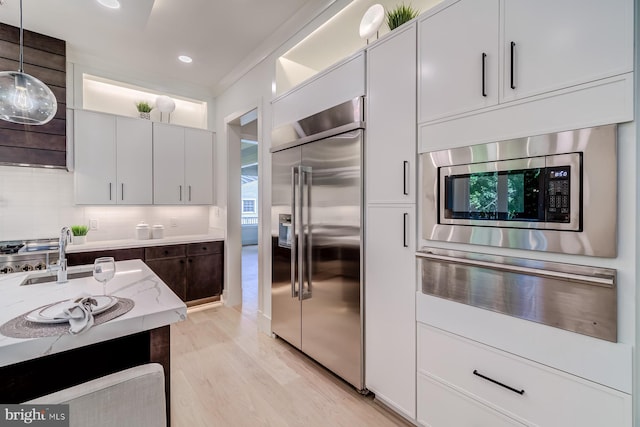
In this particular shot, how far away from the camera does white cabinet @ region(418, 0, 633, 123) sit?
110 cm

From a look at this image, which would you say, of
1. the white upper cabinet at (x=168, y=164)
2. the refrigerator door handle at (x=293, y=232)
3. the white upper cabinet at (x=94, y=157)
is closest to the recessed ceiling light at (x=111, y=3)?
the white upper cabinet at (x=94, y=157)

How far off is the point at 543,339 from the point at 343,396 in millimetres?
1383

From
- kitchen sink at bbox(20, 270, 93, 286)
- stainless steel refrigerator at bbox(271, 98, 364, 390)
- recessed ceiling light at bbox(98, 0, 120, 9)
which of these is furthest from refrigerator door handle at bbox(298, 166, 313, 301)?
recessed ceiling light at bbox(98, 0, 120, 9)

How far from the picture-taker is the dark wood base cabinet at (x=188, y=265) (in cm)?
349

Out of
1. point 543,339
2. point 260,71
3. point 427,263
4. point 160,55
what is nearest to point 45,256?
point 160,55

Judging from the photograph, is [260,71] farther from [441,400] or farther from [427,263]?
[441,400]

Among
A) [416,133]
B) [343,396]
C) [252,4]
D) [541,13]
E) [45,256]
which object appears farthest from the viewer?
[45,256]

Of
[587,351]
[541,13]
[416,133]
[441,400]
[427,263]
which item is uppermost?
[541,13]

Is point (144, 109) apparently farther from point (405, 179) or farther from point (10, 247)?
point (405, 179)

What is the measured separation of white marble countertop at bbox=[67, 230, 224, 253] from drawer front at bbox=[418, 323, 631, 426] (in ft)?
10.2

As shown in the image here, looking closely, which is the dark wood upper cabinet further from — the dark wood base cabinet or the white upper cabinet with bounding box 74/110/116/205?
the dark wood base cabinet

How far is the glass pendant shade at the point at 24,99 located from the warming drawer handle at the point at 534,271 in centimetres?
243

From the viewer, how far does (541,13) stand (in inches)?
49.3

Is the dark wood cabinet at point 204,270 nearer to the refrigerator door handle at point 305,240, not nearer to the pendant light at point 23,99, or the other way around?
the refrigerator door handle at point 305,240
